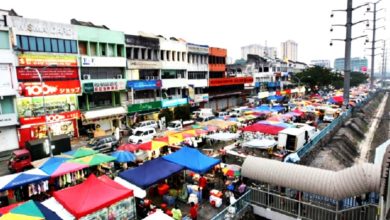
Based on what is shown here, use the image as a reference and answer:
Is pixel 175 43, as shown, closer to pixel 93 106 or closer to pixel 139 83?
pixel 139 83

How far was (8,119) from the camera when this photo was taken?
30328mm

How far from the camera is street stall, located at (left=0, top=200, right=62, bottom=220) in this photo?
11367mm

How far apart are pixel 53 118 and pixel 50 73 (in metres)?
5.78

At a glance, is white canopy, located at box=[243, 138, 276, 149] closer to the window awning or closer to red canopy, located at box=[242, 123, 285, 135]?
red canopy, located at box=[242, 123, 285, 135]

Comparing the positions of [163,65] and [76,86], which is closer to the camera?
[76,86]

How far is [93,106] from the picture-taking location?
39969 millimetres

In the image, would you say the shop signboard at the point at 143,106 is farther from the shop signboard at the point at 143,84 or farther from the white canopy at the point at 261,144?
the white canopy at the point at 261,144

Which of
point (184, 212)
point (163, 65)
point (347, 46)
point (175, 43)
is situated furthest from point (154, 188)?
point (175, 43)

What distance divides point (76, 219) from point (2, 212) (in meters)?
3.28

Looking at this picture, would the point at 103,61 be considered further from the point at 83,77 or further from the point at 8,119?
the point at 8,119

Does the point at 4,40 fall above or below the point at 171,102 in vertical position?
above

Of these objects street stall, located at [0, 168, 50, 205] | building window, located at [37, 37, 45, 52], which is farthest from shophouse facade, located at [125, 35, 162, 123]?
street stall, located at [0, 168, 50, 205]

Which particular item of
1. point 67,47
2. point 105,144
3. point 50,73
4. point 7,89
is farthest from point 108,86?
point 7,89

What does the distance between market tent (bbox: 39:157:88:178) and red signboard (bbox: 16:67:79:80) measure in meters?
17.2
